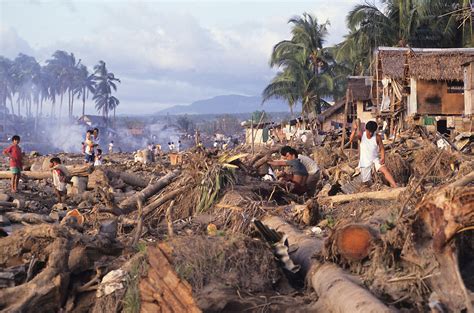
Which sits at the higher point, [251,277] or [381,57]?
[381,57]

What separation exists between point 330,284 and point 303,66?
38.6m

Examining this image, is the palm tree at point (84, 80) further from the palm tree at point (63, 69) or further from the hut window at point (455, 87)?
the hut window at point (455, 87)

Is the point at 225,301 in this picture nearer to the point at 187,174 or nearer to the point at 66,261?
the point at 66,261

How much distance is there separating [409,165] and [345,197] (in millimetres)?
5122

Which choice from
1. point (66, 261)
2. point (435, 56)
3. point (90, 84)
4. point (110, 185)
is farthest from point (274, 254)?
point (90, 84)

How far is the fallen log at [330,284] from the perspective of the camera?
437 centimetres

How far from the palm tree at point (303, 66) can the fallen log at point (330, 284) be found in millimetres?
35149

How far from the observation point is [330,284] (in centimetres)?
503

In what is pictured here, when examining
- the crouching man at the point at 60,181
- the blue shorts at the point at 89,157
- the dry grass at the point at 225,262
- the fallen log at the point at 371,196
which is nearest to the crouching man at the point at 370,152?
the fallen log at the point at 371,196

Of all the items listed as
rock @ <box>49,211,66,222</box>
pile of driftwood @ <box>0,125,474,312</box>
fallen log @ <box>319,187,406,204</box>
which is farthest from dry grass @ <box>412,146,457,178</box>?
rock @ <box>49,211,66,222</box>

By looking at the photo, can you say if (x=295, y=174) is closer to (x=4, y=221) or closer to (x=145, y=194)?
(x=145, y=194)

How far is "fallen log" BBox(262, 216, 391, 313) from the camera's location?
14.3 feet

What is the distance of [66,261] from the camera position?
608 centimetres

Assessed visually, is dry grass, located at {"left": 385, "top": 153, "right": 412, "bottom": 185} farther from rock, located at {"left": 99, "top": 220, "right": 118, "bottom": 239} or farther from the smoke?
the smoke
